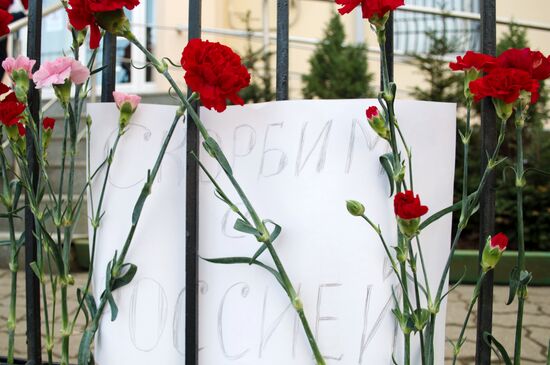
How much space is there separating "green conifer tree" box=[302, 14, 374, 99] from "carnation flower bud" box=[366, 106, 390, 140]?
2888 mm

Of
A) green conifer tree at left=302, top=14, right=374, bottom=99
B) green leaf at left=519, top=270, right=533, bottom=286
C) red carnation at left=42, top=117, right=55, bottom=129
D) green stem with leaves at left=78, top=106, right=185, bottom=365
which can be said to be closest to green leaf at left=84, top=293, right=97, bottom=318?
green stem with leaves at left=78, top=106, right=185, bottom=365

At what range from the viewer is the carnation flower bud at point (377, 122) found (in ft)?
1.73

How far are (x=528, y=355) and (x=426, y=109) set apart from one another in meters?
1.39

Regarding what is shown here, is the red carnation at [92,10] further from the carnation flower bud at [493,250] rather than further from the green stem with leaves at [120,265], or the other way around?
the carnation flower bud at [493,250]

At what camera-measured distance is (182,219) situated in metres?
0.62

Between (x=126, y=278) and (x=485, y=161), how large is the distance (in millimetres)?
387

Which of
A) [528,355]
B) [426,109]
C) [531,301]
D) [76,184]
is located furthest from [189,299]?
[76,184]

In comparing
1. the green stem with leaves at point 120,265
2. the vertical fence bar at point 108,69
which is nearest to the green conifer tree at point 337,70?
the vertical fence bar at point 108,69

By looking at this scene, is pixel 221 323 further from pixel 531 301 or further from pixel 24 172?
pixel 531 301

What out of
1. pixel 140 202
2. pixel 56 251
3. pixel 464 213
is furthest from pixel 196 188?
pixel 464 213

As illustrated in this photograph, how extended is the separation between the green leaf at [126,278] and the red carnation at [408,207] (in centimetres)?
29

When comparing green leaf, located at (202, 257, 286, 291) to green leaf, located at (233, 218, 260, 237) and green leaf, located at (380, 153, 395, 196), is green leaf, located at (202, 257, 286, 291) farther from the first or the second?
green leaf, located at (380, 153, 395, 196)

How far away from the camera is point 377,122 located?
53 cm

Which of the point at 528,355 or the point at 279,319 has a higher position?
the point at 279,319
